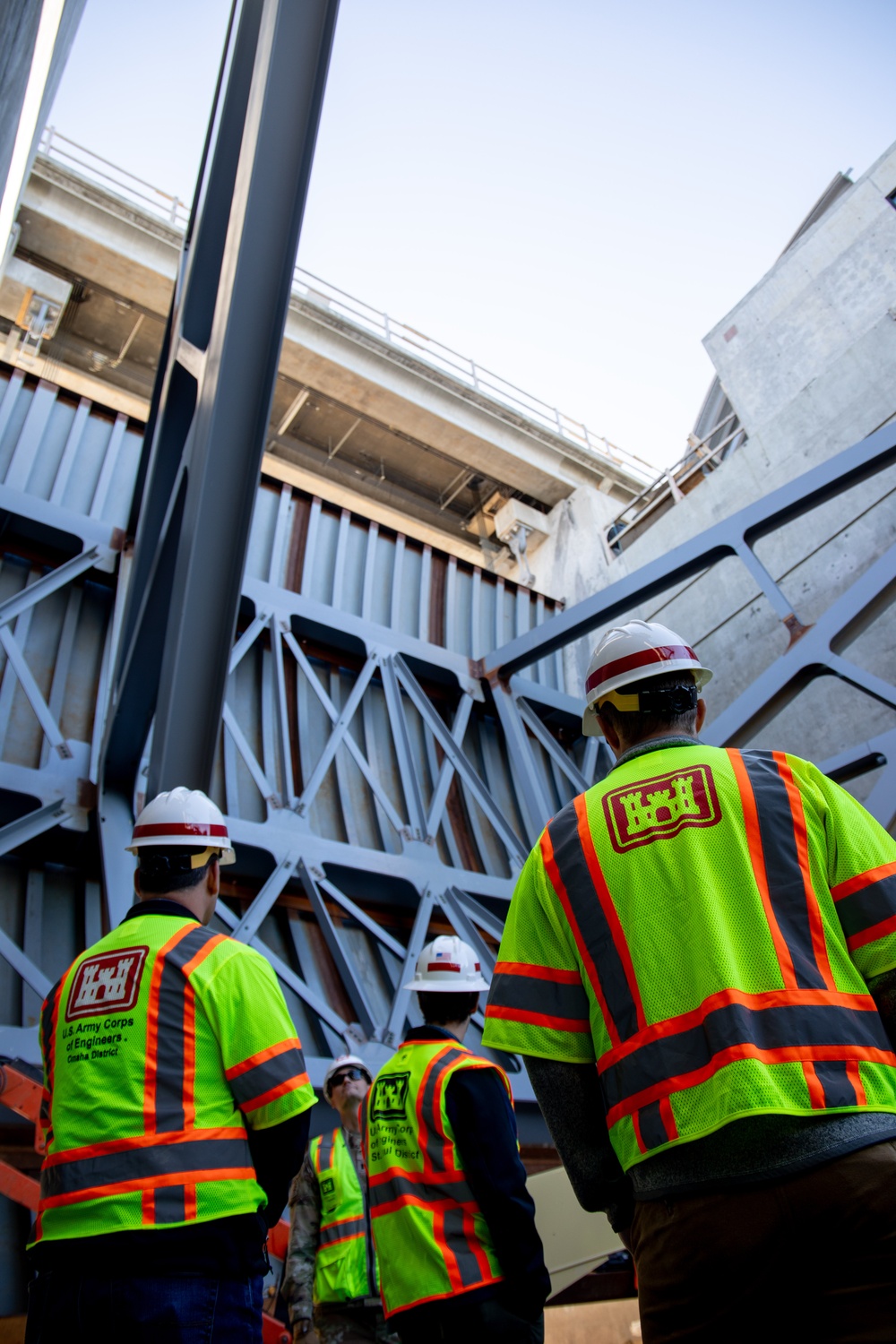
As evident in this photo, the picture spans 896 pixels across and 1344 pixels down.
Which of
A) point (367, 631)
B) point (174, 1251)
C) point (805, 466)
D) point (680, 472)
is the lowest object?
point (174, 1251)

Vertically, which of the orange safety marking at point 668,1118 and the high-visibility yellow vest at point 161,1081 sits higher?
the high-visibility yellow vest at point 161,1081

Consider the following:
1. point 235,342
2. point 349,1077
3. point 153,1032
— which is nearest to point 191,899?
point 153,1032

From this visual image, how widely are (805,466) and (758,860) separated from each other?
925cm

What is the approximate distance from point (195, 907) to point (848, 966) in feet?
5.70

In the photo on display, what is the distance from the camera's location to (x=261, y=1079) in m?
2.17

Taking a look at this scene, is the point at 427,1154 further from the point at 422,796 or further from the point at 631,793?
the point at 422,796

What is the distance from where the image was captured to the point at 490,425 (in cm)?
1553

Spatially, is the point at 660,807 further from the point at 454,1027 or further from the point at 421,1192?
the point at 454,1027

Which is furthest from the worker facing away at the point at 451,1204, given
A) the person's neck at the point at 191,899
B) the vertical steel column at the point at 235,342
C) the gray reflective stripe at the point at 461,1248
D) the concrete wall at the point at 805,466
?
the concrete wall at the point at 805,466

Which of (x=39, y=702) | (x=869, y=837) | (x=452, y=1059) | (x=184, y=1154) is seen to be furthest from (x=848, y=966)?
(x=39, y=702)

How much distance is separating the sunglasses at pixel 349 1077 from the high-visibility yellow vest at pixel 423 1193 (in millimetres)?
1855

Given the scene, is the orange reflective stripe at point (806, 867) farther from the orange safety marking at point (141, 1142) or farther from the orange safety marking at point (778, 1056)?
the orange safety marking at point (141, 1142)

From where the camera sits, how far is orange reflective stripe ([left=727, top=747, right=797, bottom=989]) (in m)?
1.51

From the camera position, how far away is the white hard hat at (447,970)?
11.2ft
